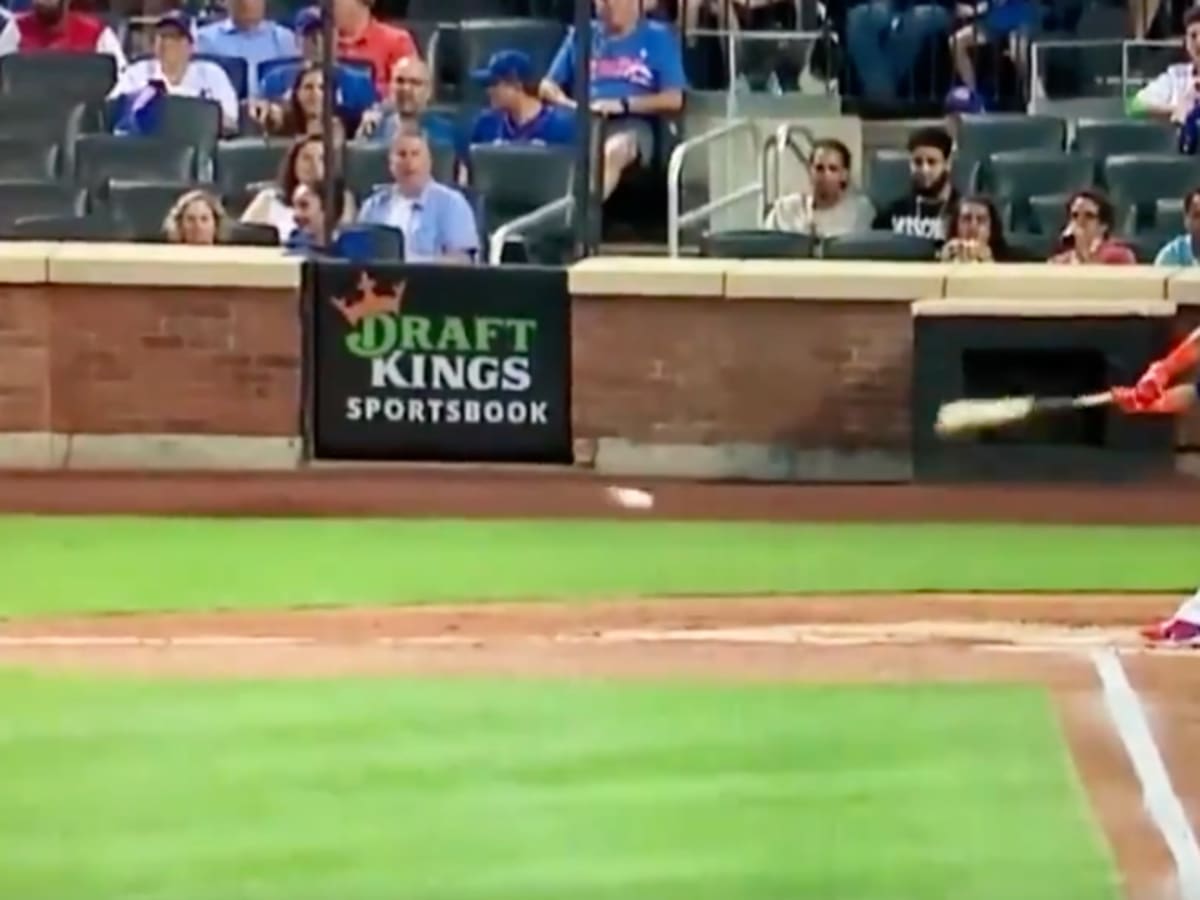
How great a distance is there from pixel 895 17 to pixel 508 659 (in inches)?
321

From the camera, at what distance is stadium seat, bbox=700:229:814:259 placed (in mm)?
13844

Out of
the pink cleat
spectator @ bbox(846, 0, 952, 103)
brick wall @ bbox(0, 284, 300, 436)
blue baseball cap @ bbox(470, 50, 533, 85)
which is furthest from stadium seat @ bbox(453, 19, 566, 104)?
the pink cleat

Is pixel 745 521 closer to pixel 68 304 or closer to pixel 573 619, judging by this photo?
pixel 573 619

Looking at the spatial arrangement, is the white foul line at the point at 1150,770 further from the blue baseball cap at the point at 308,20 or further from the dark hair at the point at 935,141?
the blue baseball cap at the point at 308,20

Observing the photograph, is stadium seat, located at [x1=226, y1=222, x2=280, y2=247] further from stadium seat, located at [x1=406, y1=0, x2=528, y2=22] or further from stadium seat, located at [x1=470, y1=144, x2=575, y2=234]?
stadium seat, located at [x1=406, y1=0, x2=528, y2=22]

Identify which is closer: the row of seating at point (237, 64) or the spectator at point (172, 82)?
the spectator at point (172, 82)

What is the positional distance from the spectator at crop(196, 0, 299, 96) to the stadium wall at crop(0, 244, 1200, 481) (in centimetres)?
252

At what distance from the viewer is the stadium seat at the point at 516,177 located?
46.5ft

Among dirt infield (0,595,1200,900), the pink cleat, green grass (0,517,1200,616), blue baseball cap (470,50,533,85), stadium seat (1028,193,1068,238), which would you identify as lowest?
green grass (0,517,1200,616)

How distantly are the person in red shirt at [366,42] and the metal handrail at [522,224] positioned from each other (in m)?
1.38

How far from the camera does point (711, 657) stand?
29.8 feet

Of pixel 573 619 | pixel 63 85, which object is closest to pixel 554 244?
pixel 63 85

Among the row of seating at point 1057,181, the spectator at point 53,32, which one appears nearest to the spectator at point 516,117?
the row of seating at point 1057,181

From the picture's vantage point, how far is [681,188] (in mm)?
15031
